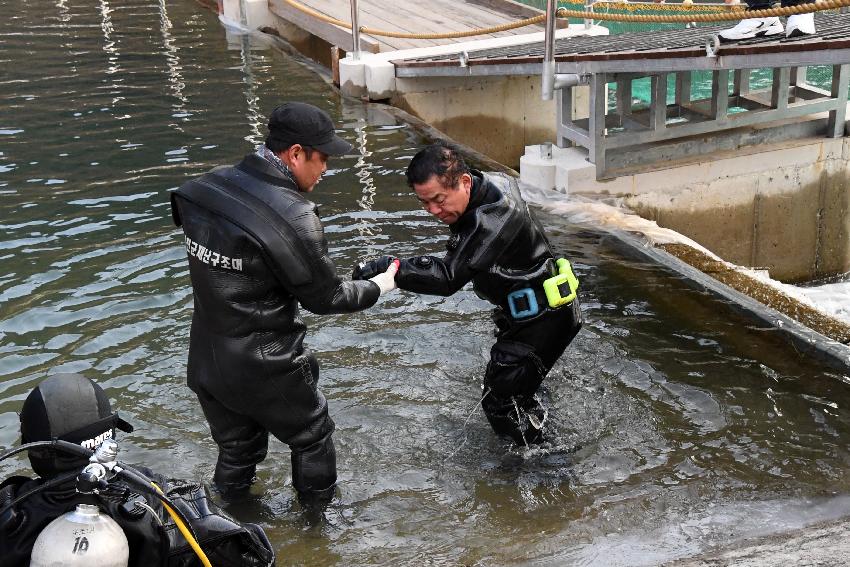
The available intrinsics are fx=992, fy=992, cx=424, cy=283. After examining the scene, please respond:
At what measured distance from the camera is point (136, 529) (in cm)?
285

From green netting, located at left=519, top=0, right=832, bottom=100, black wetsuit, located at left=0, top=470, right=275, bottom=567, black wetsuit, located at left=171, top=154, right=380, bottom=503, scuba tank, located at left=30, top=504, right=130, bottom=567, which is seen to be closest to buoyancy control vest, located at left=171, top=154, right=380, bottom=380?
black wetsuit, located at left=171, top=154, right=380, bottom=503

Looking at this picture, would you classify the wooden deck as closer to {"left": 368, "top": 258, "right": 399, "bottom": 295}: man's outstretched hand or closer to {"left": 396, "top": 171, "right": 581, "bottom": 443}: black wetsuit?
{"left": 396, "top": 171, "right": 581, "bottom": 443}: black wetsuit

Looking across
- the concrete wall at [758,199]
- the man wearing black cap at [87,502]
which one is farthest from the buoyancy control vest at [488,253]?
the concrete wall at [758,199]

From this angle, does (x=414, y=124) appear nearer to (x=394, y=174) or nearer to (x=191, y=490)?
(x=394, y=174)

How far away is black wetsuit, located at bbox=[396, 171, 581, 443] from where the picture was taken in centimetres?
493

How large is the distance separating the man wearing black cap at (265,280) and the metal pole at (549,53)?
5.08 metres

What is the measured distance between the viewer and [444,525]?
4.87m

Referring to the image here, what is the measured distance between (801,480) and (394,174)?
5.98m

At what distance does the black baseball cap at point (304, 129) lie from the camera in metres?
4.19

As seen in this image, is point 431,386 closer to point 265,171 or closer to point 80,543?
point 265,171

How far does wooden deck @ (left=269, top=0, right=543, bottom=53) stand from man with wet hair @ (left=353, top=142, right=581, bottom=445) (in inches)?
352

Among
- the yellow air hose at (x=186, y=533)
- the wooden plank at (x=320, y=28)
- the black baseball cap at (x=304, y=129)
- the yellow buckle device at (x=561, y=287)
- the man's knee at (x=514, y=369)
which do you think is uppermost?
the black baseball cap at (x=304, y=129)

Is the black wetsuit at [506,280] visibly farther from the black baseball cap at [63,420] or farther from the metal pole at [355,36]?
the metal pole at [355,36]

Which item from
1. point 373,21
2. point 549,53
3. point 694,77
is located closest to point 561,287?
point 549,53
